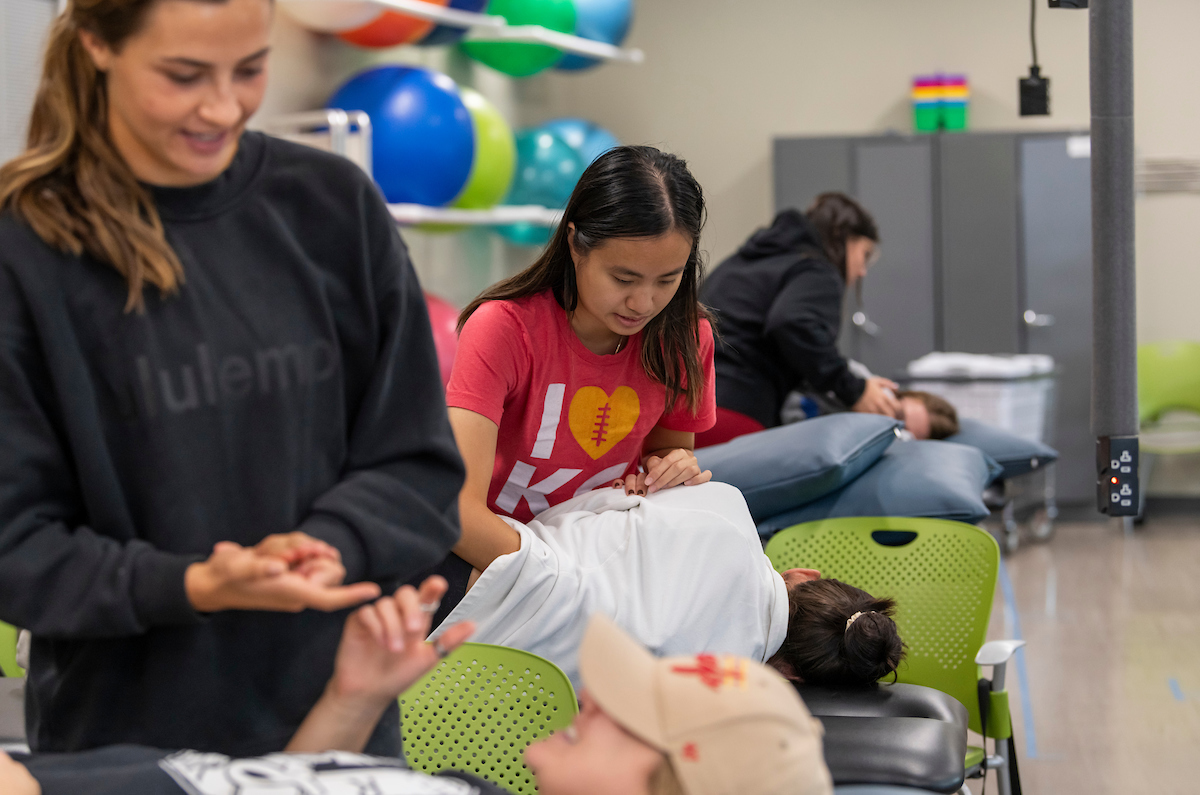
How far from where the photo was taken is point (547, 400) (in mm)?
1622

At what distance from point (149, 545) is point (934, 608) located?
149 cm

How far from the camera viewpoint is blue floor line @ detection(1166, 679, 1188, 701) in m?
3.06

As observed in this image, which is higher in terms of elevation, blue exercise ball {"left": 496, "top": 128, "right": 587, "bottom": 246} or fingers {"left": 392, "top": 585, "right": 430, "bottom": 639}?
blue exercise ball {"left": 496, "top": 128, "right": 587, "bottom": 246}

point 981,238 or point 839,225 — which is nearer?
point 839,225

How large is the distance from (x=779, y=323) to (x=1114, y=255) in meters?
1.11

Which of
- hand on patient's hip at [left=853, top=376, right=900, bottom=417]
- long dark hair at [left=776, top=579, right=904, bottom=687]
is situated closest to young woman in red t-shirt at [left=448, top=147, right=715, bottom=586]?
long dark hair at [left=776, top=579, right=904, bottom=687]

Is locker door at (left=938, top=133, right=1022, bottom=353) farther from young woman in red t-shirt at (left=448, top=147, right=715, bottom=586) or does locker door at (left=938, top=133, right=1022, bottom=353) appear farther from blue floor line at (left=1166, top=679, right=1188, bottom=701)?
young woman in red t-shirt at (left=448, top=147, right=715, bottom=586)

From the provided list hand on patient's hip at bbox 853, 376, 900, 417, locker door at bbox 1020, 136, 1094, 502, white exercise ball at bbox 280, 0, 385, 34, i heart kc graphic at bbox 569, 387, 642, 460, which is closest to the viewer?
i heart kc graphic at bbox 569, 387, 642, 460

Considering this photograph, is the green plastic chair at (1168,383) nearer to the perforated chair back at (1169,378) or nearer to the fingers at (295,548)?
the perforated chair back at (1169,378)

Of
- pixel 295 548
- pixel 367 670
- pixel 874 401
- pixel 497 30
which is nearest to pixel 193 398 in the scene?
pixel 295 548

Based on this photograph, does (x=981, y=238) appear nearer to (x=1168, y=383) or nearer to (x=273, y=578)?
(x=1168, y=383)

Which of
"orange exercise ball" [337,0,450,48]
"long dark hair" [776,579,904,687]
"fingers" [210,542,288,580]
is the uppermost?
"orange exercise ball" [337,0,450,48]

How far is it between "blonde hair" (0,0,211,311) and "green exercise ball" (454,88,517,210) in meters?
3.01

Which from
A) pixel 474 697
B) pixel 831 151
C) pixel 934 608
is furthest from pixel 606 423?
pixel 831 151
